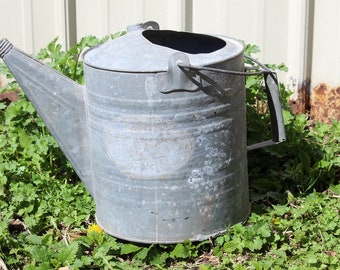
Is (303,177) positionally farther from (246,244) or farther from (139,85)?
(139,85)

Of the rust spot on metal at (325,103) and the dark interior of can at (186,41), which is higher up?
the dark interior of can at (186,41)

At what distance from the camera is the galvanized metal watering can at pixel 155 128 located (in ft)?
10.3

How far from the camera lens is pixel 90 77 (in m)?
3.27

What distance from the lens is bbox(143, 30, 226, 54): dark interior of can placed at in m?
3.52

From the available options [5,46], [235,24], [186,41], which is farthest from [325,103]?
[5,46]

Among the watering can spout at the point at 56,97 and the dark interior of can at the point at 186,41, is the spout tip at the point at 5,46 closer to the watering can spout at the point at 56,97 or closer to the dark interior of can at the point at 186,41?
the watering can spout at the point at 56,97

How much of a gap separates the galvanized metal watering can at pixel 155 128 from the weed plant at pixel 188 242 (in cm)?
9

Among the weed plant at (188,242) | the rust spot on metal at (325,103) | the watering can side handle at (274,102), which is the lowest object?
the weed plant at (188,242)

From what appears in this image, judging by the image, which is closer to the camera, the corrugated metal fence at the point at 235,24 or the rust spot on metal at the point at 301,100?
the corrugated metal fence at the point at 235,24

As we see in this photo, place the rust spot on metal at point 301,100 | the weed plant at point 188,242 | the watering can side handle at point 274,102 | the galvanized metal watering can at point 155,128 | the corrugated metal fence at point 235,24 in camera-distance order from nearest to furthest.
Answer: the galvanized metal watering can at point 155,128 → the weed plant at point 188,242 → the watering can side handle at point 274,102 → the corrugated metal fence at point 235,24 → the rust spot on metal at point 301,100

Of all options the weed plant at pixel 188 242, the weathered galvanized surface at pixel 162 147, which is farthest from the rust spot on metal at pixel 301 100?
the weathered galvanized surface at pixel 162 147

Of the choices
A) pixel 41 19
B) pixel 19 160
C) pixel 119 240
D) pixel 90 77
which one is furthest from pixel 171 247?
pixel 41 19

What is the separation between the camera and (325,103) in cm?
440

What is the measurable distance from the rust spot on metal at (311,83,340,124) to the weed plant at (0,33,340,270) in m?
0.07
